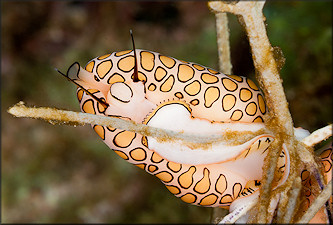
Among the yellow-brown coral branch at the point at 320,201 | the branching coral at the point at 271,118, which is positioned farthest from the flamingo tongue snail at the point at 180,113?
the yellow-brown coral branch at the point at 320,201

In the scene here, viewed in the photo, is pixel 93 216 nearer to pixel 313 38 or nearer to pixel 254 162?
pixel 254 162

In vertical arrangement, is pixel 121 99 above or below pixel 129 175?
above

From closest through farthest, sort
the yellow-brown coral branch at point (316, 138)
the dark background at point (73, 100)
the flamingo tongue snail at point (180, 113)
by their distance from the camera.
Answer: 1. the yellow-brown coral branch at point (316, 138)
2. the flamingo tongue snail at point (180, 113)
3. the dark background at point (73, 100)

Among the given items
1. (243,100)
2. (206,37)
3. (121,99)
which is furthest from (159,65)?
(206,37)

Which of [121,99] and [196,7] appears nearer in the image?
[121,99]

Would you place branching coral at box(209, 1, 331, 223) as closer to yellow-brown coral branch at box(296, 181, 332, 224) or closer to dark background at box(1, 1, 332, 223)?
yellow-brown coral branch at box(296, 181, 332, 224)

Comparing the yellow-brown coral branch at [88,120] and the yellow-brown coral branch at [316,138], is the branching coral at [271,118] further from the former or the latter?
the yellow-brown coral branch at [88,120]

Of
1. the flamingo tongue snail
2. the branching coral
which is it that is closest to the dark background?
Answer: the flamingo tongue snail

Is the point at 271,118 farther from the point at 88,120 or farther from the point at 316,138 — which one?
the point at 88,120
